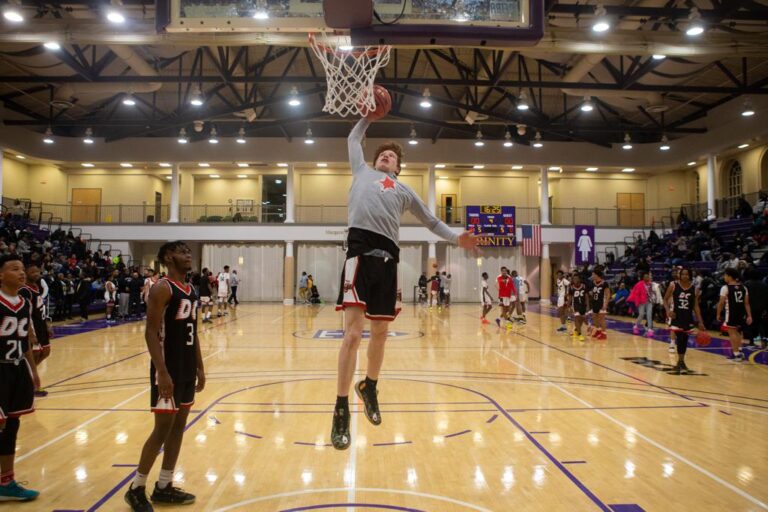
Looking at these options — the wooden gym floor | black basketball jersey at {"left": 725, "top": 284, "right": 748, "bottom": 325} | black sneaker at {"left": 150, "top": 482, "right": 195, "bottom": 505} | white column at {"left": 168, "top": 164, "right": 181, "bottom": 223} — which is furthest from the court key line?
white column at {"left": 168, "top": 164, "right": 181, "bottom": 223}

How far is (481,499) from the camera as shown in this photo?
380 centimetres

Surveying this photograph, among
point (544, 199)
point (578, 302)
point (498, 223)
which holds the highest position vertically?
point (544, 199)

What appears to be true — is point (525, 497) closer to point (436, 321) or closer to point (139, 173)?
point (436, 321)

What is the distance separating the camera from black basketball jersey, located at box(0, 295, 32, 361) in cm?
390

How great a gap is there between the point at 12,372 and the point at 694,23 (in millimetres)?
14279

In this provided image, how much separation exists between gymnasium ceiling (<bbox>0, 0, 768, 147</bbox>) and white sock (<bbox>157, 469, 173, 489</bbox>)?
9513 mm

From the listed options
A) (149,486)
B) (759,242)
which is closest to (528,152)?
(759,242)

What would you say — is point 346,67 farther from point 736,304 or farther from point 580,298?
point 580,298

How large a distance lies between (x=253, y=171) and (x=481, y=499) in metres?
28.4

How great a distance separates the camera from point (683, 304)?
29.2 ft

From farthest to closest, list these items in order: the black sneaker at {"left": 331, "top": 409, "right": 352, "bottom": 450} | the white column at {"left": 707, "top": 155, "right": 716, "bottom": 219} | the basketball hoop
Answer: the white column at {"left": 707, "top": 155, "right": 716, "bottom": 219} < the basketball hoop < the black sneaker at {"left": 331, "top": 409, "right": 352, "bottom": 450}

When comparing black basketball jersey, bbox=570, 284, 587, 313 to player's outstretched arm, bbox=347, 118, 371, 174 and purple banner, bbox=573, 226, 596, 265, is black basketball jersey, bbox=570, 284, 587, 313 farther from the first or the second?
purple banner, bbox=573, 226, 596, 265

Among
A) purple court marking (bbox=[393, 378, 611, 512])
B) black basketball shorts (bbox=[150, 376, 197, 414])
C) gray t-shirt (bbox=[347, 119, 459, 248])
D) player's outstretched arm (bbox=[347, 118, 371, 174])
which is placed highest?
player's outstretched arm (bbox=[347, 118, 371, 174])

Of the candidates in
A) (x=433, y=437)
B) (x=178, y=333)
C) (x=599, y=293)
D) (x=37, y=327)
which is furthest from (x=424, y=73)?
(x=178, y=333)
